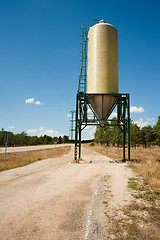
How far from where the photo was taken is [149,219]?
4254 millimetres

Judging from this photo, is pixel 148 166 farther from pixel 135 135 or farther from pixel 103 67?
pixel 135 135

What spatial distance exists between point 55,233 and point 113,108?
15207 millimetres

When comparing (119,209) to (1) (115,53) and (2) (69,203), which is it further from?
(1) (115,53)

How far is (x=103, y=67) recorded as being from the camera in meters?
16.2

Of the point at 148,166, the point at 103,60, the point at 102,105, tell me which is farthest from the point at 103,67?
the point at 148,166

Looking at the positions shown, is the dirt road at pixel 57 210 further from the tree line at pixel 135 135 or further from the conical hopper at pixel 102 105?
the tree line at pixel 135 135

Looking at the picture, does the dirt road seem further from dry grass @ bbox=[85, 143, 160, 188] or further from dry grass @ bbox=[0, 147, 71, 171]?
dry grass @ bbox=[0, 147, 71, 171]

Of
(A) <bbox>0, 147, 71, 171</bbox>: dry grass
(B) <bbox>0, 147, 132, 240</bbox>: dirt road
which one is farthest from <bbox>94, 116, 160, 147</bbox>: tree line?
(B) <bbox>0, 147, 132, 240</bbox>: dirt road

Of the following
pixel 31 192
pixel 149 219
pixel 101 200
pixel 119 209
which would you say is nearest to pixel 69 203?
pixel 101 200

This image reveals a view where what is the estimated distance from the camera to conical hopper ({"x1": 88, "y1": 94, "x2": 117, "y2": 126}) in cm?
1631

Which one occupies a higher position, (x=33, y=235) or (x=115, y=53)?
(x=115, y=53)

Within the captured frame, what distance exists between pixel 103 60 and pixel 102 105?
178 inches

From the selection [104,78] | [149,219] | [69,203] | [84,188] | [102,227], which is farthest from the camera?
[104,78]

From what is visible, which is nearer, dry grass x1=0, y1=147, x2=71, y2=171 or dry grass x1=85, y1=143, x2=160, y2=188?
dry grass x1=85, y1=143, x2=160, y2=188
